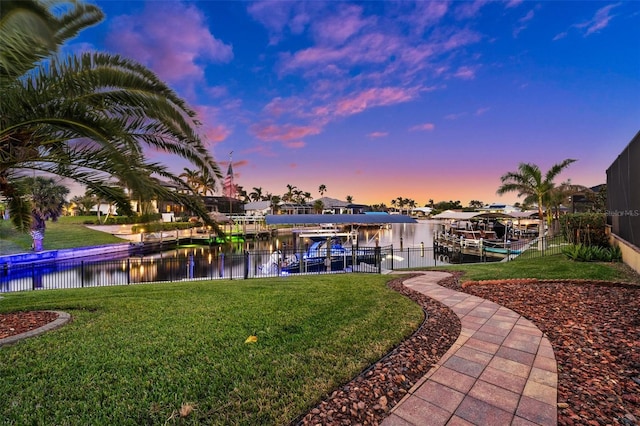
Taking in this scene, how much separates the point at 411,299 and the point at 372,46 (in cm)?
1160

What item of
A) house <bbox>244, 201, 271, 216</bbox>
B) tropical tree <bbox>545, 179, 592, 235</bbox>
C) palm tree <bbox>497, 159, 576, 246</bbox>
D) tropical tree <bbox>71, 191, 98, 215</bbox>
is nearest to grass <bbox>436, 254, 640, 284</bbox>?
palm tree <bbox>497, 159, 576, 246</bbox>

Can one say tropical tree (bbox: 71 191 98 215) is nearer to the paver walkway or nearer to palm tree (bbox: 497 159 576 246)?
the paver walkway

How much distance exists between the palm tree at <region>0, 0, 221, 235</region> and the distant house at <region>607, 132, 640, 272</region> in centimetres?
1118

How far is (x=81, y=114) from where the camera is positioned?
377 cm

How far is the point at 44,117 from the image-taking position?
3.71 metres

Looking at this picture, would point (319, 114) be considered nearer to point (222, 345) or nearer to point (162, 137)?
point (162, 137)

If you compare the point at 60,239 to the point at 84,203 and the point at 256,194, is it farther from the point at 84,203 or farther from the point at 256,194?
the point at 256,194

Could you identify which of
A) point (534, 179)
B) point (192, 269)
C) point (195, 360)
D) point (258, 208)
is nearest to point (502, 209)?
point (534, 179)

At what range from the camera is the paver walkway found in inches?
95.3

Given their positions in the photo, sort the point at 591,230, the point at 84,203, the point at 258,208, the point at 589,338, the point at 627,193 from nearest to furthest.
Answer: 1. the point at 589,338
2. the point at 627,193
3. the point at 591,230
4. the point at 84,203
5. the point at 258,208

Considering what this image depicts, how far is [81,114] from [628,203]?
45.7 feet

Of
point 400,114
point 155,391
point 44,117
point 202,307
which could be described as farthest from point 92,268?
point 400,114

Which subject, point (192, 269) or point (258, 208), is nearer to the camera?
point (192, 269)

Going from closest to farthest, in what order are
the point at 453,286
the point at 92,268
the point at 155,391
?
the point at 155,391, the point at 453,286, the point at 92,268
